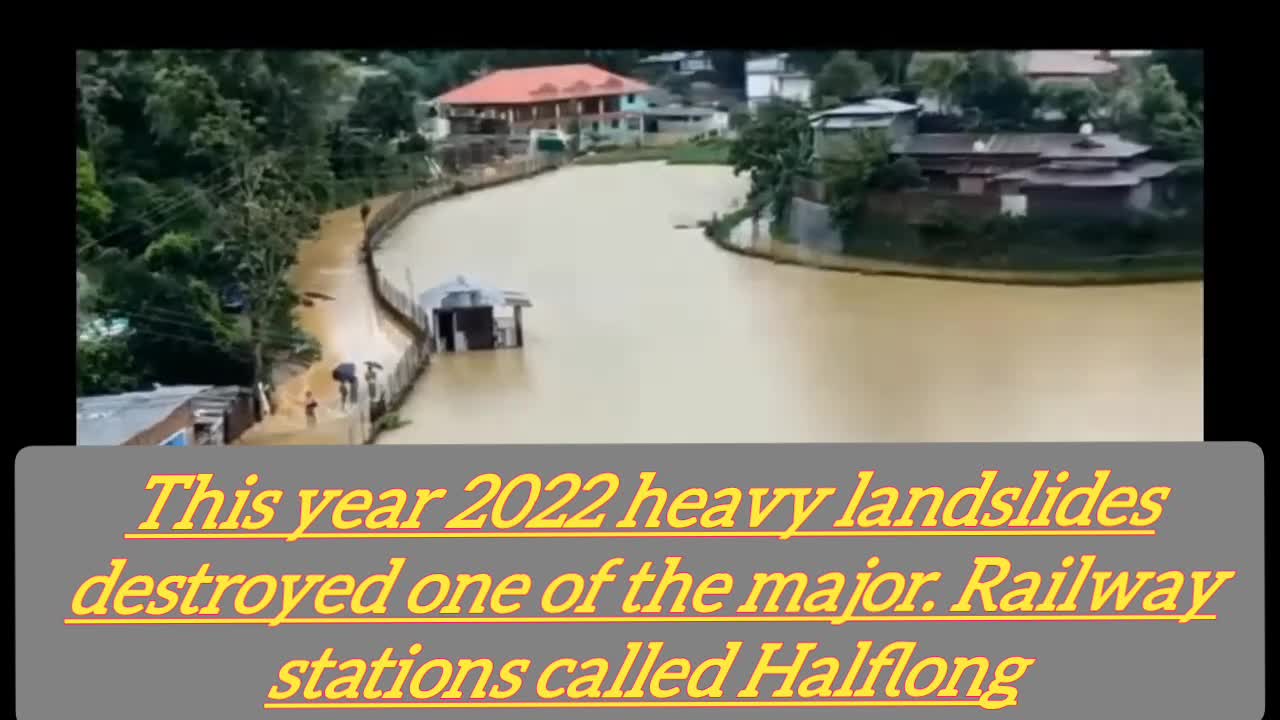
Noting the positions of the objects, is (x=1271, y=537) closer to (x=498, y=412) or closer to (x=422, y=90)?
(x=498, y=412)

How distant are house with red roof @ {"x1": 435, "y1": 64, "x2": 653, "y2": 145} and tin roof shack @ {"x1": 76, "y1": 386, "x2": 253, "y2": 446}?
0.57m

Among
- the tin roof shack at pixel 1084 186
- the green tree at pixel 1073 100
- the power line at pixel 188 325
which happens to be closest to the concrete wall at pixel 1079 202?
the tin roof shack at pixel 1084 186

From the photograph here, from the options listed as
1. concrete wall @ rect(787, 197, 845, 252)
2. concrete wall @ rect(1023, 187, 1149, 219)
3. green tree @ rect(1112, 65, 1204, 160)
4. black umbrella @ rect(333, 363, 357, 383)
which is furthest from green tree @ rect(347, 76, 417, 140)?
green tree @ rect(1112, 65, 1204, 160)

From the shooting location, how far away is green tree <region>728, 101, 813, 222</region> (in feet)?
7.16

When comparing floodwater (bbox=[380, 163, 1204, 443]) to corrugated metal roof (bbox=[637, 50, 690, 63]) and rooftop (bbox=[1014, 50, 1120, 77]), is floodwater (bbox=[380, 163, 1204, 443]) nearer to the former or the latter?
corrugated metal roof (bbox=[637, 50, 690, 63])

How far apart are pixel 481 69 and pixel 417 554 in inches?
29.4

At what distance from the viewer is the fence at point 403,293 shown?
7.11ft

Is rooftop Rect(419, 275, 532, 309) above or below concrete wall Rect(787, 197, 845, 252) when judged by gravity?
below

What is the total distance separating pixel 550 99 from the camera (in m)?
2.20

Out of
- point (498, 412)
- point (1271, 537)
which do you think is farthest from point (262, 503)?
point (1271, 537)

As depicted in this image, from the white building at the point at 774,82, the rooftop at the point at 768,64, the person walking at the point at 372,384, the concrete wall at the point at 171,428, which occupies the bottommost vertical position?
the concrete wall at the point at 171,428

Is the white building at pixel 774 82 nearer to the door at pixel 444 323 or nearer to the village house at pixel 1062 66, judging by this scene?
the village house at pixel 1062 66

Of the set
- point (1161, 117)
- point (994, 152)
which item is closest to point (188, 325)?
point (994, 152)

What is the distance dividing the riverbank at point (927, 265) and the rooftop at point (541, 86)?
27 cm
